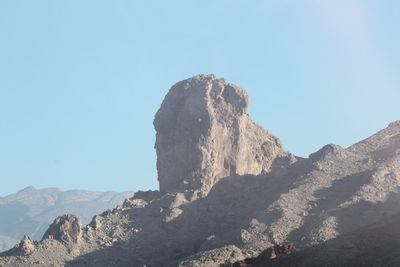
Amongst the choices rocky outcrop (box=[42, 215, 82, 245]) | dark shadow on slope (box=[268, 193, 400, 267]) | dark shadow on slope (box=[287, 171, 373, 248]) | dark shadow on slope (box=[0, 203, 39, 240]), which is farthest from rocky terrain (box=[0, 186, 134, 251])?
dark shadow on slope (box=[268, 193, 400, 267])

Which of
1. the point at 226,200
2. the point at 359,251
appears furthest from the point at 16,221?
the point at 359,251

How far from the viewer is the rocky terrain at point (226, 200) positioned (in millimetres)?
37750

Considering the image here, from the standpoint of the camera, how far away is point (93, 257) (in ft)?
129

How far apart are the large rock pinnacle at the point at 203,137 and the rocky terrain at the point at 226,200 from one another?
0.19ft

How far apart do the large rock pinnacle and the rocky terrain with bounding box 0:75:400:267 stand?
0.19 ft

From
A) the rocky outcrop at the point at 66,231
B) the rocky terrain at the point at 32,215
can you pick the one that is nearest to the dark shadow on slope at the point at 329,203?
the rocky outcrop at the point at 66,231

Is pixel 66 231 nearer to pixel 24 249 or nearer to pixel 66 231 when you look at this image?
pixel 66 231

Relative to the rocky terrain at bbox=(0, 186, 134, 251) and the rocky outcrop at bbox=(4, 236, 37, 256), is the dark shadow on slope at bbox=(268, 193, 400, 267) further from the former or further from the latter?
the rocky terrain at bbox=(0, 186, 134, 251)

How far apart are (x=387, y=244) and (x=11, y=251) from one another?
19597 millimetres

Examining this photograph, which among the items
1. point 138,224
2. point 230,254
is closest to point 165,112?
point 138,224

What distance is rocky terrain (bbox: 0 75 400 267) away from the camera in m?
37.8

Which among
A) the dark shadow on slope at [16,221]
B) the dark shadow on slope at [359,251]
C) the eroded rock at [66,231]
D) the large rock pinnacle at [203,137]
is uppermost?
the dark shadow on slope at [16,221]

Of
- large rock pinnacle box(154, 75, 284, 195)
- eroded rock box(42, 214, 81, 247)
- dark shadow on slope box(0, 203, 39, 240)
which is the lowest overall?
eroded rock box(42, 214, 81, 247)

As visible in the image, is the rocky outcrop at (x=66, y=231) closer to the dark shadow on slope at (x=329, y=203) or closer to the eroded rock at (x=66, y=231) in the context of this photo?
the eroded rock at (x=66, y=231)
